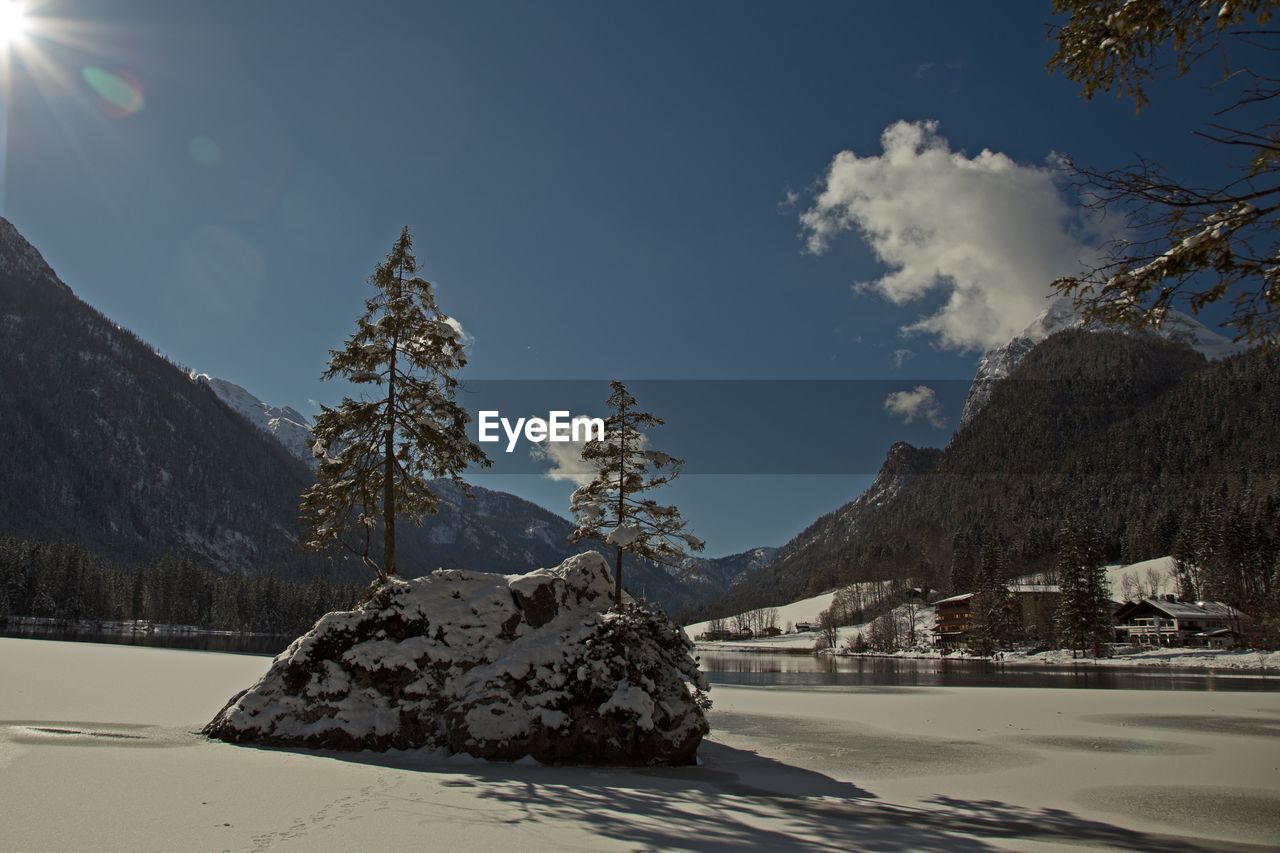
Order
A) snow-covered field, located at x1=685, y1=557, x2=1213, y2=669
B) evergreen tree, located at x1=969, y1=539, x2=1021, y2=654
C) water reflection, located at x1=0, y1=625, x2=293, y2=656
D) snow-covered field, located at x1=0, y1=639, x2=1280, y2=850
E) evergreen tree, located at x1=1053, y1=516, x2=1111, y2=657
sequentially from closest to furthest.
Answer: snow-covered field, located at x1=0, y1=639, x2=1280, y2=850
water reflection, located at x1=0, y1=625, x2=293, y2=656
snow-covered field, located at x1=685, y1=557, x2=1213, y2=669
evergreen tree, located at x1=1053, y1=516, x2=1111, y2=657
evergreen tree, located at x1=969, y1=539, x2=1021, y2=654

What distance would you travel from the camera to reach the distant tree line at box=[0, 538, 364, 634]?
387ft

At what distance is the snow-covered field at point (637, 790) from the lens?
311 inches

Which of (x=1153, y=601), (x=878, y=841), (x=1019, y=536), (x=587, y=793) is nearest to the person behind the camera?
(x=878, y=841)

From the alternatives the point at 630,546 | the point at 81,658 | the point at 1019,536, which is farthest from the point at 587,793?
the point at 1019,536

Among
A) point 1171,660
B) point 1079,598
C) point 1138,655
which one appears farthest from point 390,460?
point 1138,655

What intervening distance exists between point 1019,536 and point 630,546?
205532 millimetres

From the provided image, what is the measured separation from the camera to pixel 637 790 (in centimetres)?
1203

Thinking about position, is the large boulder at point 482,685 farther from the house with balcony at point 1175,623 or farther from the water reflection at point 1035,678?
the house with balcony at point 1175,623

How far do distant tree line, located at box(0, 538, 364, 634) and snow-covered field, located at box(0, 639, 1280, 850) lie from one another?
12374cm

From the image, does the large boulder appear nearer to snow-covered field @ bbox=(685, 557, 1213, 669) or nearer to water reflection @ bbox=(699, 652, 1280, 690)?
water reflection @ bbox=(699, 652, 1280, 690)

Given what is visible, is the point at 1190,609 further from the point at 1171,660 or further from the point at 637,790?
the point at 637,790

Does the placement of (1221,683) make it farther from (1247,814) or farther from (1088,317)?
(1088,317)

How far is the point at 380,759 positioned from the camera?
14.2 m

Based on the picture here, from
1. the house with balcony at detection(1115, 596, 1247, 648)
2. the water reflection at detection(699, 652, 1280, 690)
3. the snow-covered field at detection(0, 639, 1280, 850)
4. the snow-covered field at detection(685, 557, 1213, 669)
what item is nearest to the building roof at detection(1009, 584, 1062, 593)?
the snow-covered field at detection(685, 557, 1213, 669)
